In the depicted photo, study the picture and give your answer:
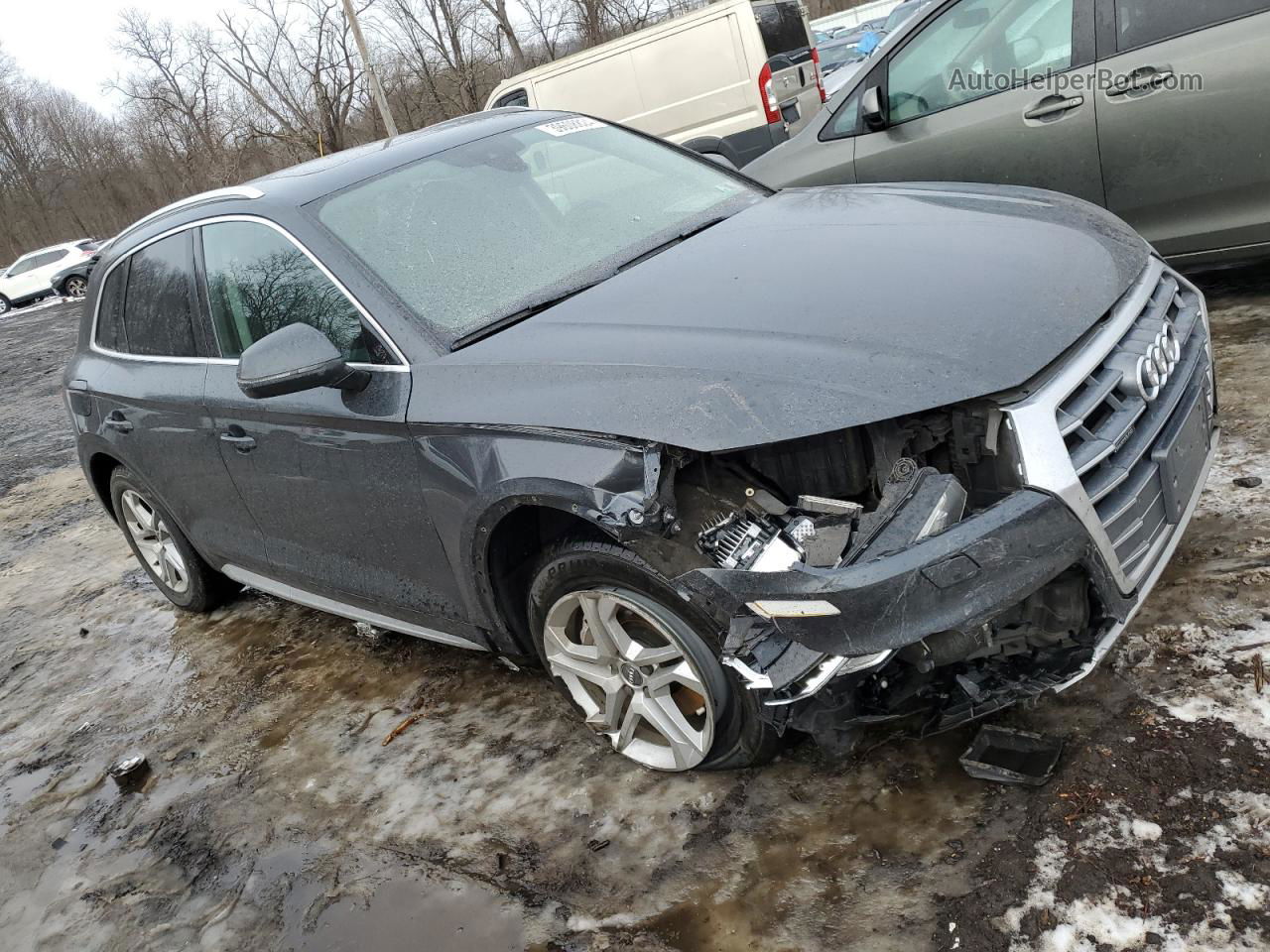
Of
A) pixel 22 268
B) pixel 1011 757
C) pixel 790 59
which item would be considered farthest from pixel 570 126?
pixel 22 268

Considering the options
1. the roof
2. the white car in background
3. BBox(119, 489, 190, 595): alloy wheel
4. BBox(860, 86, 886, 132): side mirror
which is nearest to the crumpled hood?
the roof

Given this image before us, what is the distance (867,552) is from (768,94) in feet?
31.3

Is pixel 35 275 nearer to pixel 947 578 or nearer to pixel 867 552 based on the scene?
pixel 867 552

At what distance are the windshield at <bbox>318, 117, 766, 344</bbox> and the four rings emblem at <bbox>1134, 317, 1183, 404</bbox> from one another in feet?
4.80

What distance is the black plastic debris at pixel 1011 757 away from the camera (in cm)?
240

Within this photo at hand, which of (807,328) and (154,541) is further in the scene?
(154,541)

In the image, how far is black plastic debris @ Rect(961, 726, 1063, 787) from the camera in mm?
2398

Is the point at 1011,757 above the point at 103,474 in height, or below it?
below

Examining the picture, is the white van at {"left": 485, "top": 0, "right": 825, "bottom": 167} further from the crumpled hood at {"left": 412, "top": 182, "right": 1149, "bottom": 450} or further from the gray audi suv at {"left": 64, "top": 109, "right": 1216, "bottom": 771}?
the crumpled hood at {"left": 412, "top": 182, "right": 1149, "bottom": 450}

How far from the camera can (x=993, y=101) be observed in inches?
190

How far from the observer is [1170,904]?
1.99 meters

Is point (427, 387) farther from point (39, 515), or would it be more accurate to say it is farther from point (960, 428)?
point (39, 515)

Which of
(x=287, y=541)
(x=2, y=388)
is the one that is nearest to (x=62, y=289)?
(x=2, y=388)

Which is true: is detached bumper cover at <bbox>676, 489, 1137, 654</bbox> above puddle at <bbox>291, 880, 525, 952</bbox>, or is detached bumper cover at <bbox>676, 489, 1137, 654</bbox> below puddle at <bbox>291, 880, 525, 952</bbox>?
above
